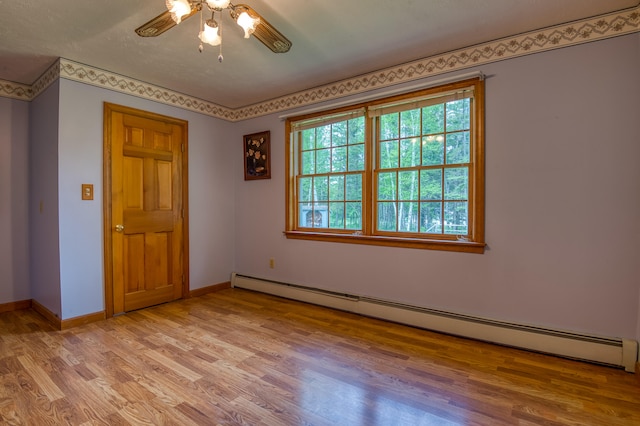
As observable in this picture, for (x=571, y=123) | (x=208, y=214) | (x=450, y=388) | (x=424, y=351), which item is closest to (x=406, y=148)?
(x=571, y=123)

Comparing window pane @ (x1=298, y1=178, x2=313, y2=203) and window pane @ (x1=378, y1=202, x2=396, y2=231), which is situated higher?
window pane @ (x1=298, y1=178, x2=313, y2=203)

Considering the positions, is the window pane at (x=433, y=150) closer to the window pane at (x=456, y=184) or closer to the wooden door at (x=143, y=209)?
the window pane at (x=456, y=184)

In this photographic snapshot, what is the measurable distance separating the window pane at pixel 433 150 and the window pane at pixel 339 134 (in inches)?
35.1

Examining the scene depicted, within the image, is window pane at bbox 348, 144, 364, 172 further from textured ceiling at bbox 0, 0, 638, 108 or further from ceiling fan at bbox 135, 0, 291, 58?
ceiling fan at bbox 135, 0, 291, 58

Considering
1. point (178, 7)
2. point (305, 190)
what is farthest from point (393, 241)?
point (178, 7)

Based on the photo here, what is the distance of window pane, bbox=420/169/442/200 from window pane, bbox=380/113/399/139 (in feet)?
1.63

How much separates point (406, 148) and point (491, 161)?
0.76 meters

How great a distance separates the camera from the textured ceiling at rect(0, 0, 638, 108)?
2.12 m

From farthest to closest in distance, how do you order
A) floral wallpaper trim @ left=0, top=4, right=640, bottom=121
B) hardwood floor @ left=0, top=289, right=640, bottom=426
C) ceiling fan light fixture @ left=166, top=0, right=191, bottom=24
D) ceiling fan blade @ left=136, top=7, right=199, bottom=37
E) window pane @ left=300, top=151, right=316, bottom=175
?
window pane @ left=300, top=151, right=316, bottom=175
floral wallpaper trim @ left=0, top=4, right=640, bottom=121
ceiling fan blade @ left=136, top=7, right=199, bottom=37
hardwood floor @ left=0, top=289, right=640, bottom=426
ceiling fan light fixture @ left=166, top=0, right=191, bottom=24

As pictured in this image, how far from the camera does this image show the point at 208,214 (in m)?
4.20

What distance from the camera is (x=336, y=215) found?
3.60 metres

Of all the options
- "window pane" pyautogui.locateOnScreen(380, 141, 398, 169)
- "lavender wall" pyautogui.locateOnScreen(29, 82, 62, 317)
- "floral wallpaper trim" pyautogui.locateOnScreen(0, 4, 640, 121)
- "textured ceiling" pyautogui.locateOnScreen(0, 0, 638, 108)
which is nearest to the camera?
"textured ceiling" pyautogui.locateOnScreen(0, 0, 638, 108)

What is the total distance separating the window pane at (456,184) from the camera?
280 centimetres

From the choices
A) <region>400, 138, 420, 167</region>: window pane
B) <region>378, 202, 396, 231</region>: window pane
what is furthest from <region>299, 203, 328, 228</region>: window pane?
<region>400, 138, 420, 167</region>: window pane
